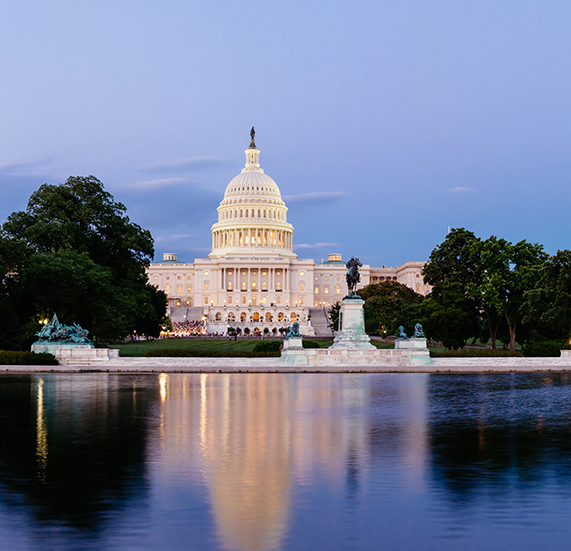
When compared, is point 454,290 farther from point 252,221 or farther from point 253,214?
point 253,214

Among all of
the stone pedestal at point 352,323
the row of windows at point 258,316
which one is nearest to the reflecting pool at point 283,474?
the stone pedestal at point 352,323

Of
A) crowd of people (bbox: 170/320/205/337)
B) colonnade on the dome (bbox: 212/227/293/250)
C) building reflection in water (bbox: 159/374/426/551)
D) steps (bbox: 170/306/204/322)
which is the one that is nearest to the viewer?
building reflection in water (bbox: 159/374/426/551)

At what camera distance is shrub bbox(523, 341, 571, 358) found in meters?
46.7

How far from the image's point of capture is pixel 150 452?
13.2 meters

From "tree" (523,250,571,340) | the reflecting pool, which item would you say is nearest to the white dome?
"tree" (523,250,571,340)

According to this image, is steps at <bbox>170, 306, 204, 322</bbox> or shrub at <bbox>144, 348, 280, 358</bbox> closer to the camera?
shrub at <bbox>144, 348, 280, 358</bbox>

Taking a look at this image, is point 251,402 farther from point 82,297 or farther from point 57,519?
point 82,297

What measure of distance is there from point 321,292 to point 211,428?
153146 millimetres

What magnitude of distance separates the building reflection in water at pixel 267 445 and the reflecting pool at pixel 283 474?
0.05 metres

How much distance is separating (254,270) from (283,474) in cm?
14836

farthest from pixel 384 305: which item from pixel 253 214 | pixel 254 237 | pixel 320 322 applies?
pixel 253 214

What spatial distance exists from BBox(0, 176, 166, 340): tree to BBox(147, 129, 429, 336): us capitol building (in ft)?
298

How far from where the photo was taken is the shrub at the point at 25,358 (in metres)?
38.9

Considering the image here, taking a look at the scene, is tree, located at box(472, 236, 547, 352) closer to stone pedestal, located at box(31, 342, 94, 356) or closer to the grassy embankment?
the grassy embankment
